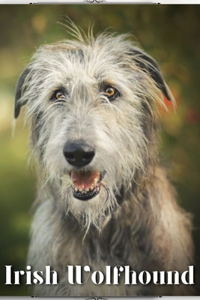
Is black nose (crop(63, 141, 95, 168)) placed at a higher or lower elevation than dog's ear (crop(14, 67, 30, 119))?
lower

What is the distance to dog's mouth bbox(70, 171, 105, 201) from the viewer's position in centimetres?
192

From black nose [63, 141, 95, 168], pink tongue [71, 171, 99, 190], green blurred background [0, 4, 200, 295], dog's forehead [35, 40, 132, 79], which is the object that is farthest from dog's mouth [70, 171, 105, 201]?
green blurred background [0, 4, 200, 295]

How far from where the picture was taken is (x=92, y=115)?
1926 mm

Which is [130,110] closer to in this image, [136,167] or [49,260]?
[136,167]

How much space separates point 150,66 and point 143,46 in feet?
0.66

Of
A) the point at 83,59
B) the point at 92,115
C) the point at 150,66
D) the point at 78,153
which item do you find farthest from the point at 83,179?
the point at 150,66

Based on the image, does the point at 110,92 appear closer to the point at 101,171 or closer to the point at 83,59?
the point at 83,59

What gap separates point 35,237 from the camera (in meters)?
2.46

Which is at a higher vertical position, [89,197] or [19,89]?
[19,89]

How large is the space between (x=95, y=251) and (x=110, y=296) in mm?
351

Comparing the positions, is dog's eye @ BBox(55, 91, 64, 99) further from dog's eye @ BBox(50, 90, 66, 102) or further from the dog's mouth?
the dog's mouth

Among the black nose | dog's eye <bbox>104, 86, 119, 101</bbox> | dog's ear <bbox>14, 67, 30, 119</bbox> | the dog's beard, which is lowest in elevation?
the dog's beard

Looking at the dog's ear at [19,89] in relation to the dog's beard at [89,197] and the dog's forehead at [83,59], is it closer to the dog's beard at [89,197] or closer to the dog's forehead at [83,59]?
the dog's forehead at [83,59]

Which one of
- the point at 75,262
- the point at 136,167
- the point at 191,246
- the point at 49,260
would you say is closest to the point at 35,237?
the point at 49,260
